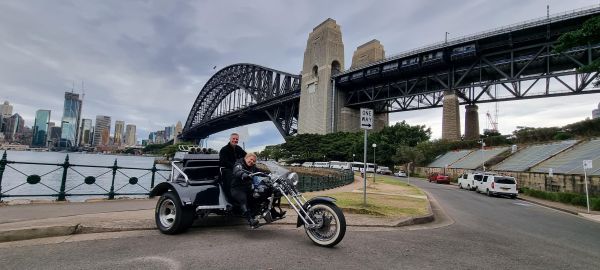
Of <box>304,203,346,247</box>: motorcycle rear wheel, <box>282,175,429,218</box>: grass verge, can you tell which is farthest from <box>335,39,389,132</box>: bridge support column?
<box>304,203,346,247</box>: motorcycle rear wheel

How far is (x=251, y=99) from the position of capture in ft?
348

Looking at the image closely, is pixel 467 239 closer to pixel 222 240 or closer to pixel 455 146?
pixel 222 240

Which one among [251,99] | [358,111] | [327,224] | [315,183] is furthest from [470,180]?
[251,99]

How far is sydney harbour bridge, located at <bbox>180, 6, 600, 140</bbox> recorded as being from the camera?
46688 mm

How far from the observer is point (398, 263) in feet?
14.4

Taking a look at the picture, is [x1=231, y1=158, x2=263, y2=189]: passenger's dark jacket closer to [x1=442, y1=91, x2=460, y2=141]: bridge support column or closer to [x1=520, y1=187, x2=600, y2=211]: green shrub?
[x1=520, y1=187, x2=600, y2=211]: green shrub

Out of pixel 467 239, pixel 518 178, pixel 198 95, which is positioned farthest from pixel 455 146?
pixel 198 95

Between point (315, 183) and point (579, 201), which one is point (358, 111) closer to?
→ point (315, 183)

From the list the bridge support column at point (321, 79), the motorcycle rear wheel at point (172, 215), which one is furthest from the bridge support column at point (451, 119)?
the motorcycle rear wheel at point (172, 215)

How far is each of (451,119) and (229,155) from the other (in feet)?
188

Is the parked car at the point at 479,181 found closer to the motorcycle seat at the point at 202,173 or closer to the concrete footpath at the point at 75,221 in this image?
the concrete footpath at the point at 75,221

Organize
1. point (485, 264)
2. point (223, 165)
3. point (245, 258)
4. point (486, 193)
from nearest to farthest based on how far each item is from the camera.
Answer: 1. point (245, 258)
2. point (485, 264)
3. point (223, 165)
4. point (486, 193)

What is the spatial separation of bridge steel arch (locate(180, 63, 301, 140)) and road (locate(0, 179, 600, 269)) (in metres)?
80.2

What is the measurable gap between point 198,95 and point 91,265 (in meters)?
148
